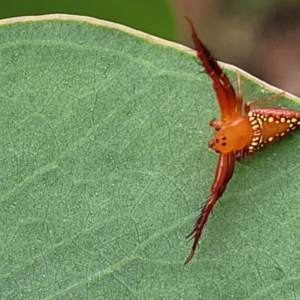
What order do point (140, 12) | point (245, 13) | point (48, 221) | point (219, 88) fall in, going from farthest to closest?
point (245, 13) < point (140, 12) < point (48, 221) < point (219, 88)

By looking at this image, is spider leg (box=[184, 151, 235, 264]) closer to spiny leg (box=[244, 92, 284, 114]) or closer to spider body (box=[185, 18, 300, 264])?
spider body (box=[185, 18, 300, 264])

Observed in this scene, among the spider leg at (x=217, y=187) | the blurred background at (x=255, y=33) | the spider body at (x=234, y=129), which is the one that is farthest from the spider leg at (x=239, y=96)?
the blurred background at (x=255, y=33)

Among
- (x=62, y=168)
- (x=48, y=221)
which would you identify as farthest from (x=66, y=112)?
(x=48, y=221)

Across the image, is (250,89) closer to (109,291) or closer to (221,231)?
(221,231)

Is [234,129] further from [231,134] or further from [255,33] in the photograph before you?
[255,33]

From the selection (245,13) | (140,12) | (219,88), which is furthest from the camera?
(245,13)

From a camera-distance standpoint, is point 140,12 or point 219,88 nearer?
point 219,88

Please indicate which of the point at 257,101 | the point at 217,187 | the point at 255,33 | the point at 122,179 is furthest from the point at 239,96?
the point at 255,33

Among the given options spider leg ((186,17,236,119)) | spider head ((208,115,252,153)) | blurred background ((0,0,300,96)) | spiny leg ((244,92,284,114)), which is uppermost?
spider leg ((186,17,236,119))

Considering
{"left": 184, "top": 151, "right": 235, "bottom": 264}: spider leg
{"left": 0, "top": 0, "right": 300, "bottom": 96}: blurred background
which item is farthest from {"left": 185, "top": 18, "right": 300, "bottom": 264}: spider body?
{"left": 0, "top": 0, "right": 300, "bottom": 96}: blurred background
